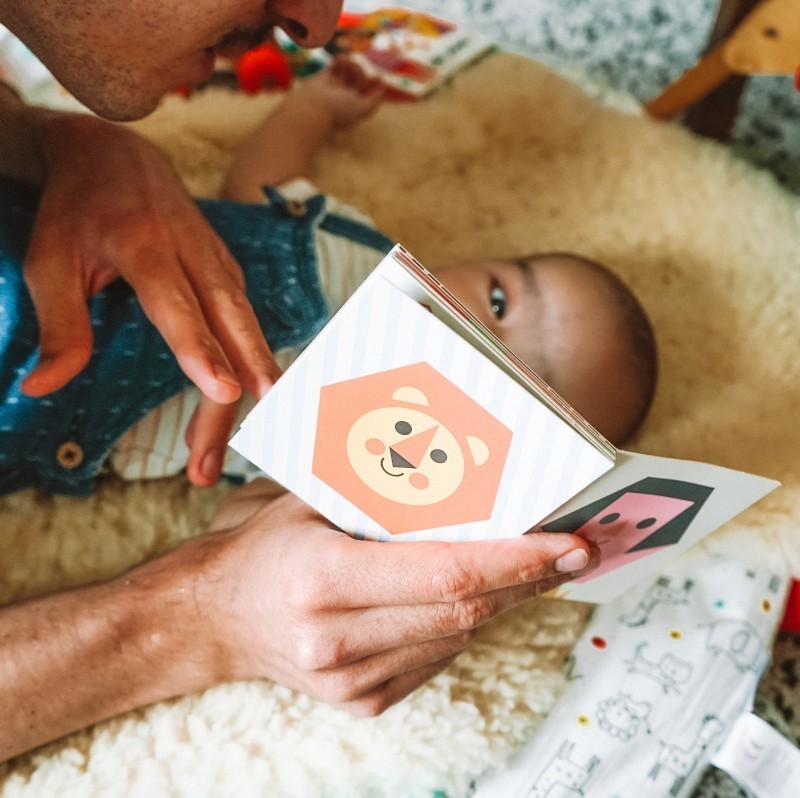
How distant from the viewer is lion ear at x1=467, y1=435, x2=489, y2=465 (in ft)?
1.87

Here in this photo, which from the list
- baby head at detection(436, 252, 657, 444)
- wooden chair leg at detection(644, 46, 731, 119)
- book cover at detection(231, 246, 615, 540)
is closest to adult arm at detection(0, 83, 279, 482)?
book cover at detection(231, 246, 615, 540)

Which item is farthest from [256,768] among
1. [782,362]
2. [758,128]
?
[758,128]

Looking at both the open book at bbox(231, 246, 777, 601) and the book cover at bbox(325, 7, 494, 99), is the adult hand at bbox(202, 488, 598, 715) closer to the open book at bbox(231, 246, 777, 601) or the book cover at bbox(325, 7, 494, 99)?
the open book at bbox(231, 246, 777, 601)

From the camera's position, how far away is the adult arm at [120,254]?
2.35 ft

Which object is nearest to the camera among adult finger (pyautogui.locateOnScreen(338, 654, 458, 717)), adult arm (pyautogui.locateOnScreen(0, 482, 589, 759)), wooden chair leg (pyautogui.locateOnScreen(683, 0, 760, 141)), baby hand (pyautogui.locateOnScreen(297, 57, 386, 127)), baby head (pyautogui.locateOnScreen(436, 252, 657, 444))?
adult arm (pyautogui.locateOnScreen(0, 482, 589, 759))

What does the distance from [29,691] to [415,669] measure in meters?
0.35

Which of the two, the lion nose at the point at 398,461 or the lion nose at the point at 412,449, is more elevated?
the lion nose at the point at 412,449

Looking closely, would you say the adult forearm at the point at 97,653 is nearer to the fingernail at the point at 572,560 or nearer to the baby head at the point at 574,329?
the fingernail at the point at 572,560

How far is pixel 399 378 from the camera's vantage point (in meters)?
0.55

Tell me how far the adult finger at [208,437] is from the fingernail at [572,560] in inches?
13.7

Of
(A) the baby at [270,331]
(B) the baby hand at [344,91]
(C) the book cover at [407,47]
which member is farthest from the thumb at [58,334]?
(C) the book cover at [407,47]

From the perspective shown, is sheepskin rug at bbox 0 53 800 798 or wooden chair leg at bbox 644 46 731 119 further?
wooden chair leg at bbox 644 46 731 119

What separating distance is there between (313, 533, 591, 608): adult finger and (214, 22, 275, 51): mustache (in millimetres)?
560

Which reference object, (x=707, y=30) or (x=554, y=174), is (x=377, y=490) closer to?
(x=554, y=174)
